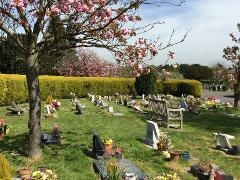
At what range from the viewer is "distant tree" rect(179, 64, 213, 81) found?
72062 mm

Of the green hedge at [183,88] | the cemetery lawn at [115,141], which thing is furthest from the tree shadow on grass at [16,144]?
the green hedge at [183,88]

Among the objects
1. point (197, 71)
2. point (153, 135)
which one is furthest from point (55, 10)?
point (197, 71)

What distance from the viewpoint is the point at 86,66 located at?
171 feet

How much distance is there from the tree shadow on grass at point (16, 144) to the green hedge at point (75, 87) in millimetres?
11114

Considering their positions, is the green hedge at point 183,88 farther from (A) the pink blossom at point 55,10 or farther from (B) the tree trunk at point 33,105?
(A) the pink blossom at point 55,10

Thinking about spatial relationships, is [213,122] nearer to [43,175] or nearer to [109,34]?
[109,34]

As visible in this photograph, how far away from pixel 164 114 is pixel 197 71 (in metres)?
55.0

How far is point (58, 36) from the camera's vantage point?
456 inches

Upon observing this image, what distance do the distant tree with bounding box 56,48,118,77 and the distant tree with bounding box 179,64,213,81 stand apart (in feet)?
65.6

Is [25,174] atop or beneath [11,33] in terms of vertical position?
beneath

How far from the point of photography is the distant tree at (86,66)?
48966 mm

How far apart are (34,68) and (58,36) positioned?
120 centimetres

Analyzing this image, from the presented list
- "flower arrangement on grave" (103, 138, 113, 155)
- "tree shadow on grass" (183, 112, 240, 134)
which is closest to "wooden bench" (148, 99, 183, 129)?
"tree shadow on grass" (183, 112, 240, 134)

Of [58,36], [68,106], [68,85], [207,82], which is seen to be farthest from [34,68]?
[207,82]
